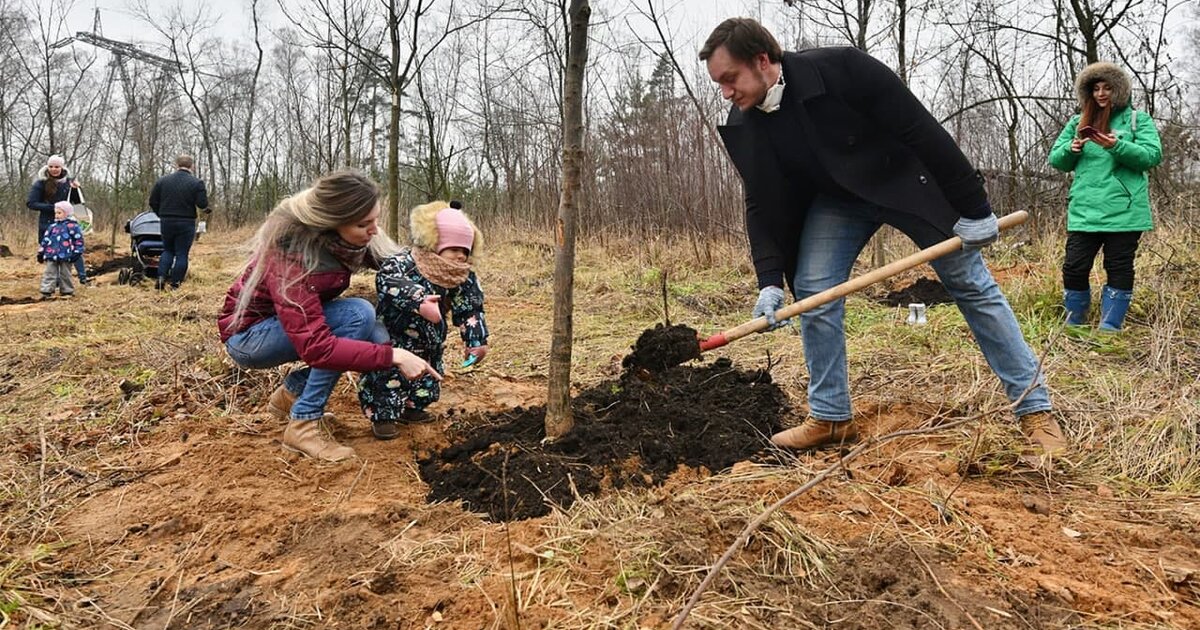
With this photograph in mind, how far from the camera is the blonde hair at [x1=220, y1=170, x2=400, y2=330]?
8.76 ft

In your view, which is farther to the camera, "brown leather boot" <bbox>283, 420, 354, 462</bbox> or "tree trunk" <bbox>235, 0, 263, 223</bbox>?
"tree trunk" <bbox>235, 0, 263, 223</bbox>

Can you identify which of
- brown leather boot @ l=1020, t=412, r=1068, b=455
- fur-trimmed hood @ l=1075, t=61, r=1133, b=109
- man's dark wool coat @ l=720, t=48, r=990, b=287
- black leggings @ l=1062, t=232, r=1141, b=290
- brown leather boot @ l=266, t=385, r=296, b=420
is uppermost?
fur-trimmed hood @ l=1075, t=61, r=1133, b=109

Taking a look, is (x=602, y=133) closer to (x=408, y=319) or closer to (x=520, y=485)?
(x=408, y=319)

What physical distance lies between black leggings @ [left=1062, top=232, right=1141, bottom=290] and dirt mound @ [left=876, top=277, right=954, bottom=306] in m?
1.64

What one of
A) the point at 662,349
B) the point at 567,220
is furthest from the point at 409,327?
the point at 662,349

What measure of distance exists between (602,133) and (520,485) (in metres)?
10.4

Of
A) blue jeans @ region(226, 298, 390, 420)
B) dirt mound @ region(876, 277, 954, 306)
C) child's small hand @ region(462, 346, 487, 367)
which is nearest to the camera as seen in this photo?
blue jeans @ region(226, 298, 390, 420)

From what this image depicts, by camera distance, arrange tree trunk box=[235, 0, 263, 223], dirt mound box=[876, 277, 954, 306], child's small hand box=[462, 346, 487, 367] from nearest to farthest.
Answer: child's small hand box=[462, 346, 487, 367] → dirt mound box=[876, 277, 954, 306] → tree trunk box=[235, 0, 263, 223]

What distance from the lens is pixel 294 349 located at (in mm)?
2869

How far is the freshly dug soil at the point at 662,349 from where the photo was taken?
3.28m

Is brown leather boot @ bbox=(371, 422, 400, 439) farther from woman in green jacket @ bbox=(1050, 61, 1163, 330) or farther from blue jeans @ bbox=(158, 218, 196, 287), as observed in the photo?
blue jeans @ bbox=(158, 218, 196, 287)

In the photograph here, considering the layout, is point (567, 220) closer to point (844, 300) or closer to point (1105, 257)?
point (844, 300)

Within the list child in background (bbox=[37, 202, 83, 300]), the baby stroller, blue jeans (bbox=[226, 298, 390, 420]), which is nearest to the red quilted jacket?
blue jeans (bbox=[226, 298, 390, 420])

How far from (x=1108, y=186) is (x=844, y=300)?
9.43 feet
